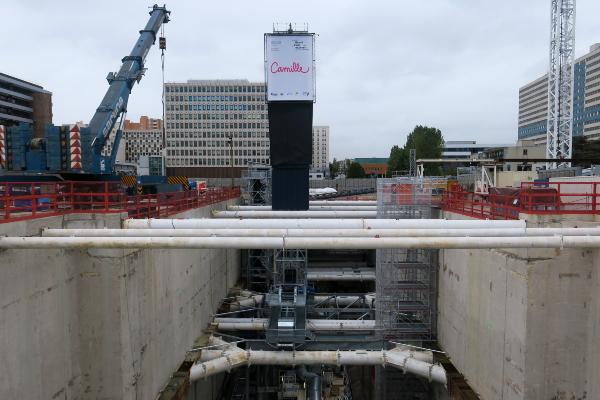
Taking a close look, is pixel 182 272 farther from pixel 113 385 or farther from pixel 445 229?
pixel 445 229

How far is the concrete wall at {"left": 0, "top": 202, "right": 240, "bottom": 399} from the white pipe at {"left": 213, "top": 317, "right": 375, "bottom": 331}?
4.26 m

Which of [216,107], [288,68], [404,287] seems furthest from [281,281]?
[216,107]

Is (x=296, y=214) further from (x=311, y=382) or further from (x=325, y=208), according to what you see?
(x=311, y=382)

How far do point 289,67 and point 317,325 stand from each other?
12.8 meters

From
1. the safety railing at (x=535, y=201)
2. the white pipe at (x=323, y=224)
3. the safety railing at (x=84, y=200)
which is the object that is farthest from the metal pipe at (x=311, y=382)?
the white pipe at (x=323, y=224)

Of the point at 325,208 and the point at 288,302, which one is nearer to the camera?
the point at 288,302

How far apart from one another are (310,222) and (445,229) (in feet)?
10.8

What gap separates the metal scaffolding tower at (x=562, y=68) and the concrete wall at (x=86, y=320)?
53.4 metres

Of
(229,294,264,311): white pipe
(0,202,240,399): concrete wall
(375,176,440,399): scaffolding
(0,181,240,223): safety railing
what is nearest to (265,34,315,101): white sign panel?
(375,176,440,399): scaffolding

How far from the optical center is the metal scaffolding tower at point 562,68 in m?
52.5

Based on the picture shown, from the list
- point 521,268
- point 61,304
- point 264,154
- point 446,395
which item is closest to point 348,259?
point 446,395

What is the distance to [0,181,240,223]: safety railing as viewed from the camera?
31.9ft

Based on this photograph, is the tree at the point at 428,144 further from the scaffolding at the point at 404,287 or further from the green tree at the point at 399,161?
the scaffolding at the point at 404,287

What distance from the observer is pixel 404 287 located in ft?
57.4
